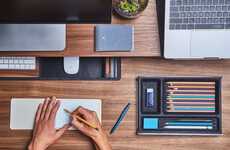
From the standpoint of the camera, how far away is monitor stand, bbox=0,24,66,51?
996mm

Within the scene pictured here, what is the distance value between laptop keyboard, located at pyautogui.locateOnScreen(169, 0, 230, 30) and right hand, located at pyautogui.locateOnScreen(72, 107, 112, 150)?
336mm

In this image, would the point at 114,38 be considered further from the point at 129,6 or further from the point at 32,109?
the point at 32,109

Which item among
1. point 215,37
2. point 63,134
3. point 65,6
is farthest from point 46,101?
point 215,37

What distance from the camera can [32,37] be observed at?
100 centimetres

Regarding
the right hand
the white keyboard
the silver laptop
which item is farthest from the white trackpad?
the white keyboard

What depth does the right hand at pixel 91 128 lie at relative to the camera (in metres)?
1.07

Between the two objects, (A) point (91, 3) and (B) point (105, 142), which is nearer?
(A) point (91, 3)

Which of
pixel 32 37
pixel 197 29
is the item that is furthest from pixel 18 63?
pixel 197 29

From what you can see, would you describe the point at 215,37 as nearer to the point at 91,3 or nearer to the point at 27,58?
the point at 91,3

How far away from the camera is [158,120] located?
1.10 m

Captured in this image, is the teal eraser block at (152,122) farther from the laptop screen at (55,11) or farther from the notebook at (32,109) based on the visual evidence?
the laptop screen at (55,11)

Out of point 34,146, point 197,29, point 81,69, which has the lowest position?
→ point 34,146

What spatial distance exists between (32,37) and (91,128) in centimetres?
31

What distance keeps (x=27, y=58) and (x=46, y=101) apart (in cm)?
14
